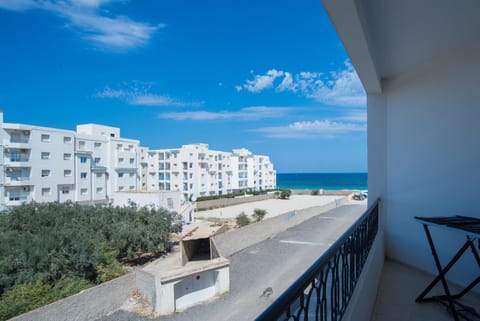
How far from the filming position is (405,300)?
201 centimetres

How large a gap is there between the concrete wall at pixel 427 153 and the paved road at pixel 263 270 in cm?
401

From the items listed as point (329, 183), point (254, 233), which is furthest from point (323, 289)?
point (329, 183)

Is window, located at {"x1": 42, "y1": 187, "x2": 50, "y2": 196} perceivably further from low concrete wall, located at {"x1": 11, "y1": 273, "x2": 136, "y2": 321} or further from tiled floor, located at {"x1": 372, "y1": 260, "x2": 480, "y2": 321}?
tiled floor, located at {"x1": 372, "y1": 260, "x2": 480, "y2": 321}

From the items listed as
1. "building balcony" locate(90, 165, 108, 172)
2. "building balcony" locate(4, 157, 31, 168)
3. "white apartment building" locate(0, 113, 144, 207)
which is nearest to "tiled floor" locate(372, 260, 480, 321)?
"white apartment building" locate(0, 113, 144, 207)

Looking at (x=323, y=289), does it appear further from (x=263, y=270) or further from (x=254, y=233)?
(x=254, y=233)

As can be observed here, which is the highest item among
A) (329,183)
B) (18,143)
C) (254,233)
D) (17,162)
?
(18,143)

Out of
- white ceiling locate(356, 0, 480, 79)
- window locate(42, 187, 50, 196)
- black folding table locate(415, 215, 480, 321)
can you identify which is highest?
white ceiling locate(356, 0, 480, 79)

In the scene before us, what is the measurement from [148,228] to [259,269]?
482cm

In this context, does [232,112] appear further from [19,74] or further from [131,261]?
[131,261]

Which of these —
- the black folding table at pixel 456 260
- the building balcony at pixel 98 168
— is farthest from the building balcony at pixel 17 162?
the black folding table at pixel 456 260

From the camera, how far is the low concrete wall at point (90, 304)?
5914 mm

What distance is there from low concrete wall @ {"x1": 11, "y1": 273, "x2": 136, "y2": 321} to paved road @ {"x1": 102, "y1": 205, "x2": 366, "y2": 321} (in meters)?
0.36

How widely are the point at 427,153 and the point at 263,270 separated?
6798 mm

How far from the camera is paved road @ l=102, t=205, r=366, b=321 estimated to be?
647cm
